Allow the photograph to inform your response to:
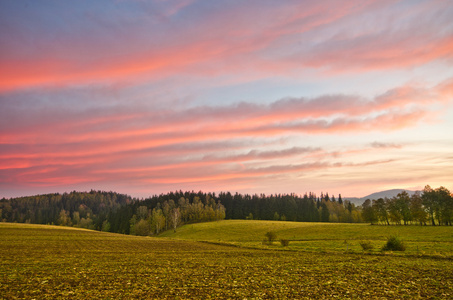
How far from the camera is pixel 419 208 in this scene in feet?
344

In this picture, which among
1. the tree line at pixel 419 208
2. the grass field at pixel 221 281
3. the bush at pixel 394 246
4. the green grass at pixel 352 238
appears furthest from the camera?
the tree line at pixel 419 208

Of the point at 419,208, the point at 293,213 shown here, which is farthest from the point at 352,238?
the point at 293,213

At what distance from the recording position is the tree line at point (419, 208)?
100188mm

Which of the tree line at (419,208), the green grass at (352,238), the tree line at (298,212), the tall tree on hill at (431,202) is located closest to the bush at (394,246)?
the green grass at (352,238)

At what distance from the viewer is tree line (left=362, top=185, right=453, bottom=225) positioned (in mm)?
100188

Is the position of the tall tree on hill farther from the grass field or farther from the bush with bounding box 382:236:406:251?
the grass field

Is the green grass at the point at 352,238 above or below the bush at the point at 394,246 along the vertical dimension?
below

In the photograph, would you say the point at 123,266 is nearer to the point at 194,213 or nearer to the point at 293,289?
the point at 293,289

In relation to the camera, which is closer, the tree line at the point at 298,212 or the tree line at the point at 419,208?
the tree line at the point at 419,208

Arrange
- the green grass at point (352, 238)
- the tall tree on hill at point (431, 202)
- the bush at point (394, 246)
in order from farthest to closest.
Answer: the tall tree on hill at point (431, 202) → the green grass at point (352, 238) → the bush at point (394, 246)

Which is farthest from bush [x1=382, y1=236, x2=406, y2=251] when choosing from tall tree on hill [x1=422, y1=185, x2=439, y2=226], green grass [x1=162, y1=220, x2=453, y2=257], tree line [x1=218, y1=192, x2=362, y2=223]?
tree line [x1=218, y1=192, x2=362, y2=223]

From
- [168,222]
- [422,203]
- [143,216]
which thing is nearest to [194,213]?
[168,222]

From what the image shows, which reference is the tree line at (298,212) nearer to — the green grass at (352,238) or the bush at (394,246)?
the green grass at (352,238)

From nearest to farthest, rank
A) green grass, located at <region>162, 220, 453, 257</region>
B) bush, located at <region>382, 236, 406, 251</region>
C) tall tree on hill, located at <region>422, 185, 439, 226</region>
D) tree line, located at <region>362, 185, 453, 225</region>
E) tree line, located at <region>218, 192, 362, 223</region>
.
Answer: bush, located at <region>382, 236, 406, 251</region>, green grass, located at <region>162, 220, 453, 257</region>, tree line, located at <region>362, 185, 453, 225</region>, tall tree on hill, located at <region>422, 185, 439, 226</region>, tree line, located at <region>218, 192, 362, 223</region>
